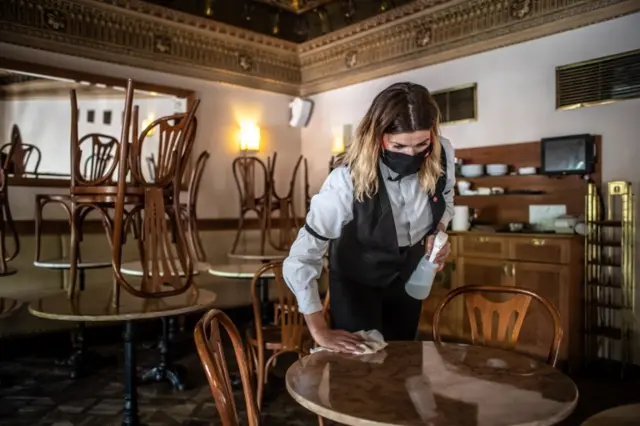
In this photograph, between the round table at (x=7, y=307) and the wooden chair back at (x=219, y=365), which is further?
the round table at (x=7, y=307)

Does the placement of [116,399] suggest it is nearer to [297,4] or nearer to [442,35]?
[442,35]

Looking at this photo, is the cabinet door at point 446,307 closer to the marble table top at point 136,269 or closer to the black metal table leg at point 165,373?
the marble table top at point 136,269

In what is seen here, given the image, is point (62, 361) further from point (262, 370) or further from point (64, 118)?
point (64, 118)

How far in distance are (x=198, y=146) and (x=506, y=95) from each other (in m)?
3.31

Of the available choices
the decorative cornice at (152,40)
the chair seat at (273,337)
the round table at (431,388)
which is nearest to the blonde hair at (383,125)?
the round table at (431,388)

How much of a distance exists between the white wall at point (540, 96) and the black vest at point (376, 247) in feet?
9.46

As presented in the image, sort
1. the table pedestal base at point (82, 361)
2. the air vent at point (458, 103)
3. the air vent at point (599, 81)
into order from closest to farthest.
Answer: the table pedestal base at point (82, 361)
the air vent at point (599, 81)
the air vent at point (458, 103)

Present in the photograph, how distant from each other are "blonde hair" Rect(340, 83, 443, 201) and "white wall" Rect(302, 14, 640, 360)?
9.97 feet

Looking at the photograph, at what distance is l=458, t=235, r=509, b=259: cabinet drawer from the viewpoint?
4.18 metres

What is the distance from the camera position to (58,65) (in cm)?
493

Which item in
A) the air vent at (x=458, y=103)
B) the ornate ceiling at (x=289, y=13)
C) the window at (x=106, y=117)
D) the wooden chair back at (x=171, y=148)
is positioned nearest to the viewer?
the wooden chair back at (x=171, y=148)

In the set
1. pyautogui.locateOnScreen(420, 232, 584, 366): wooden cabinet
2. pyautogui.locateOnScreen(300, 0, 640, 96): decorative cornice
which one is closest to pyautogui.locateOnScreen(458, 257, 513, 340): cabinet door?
pyautogui.locateOnScreen(420, 232, 584, 366): wooden cabinet

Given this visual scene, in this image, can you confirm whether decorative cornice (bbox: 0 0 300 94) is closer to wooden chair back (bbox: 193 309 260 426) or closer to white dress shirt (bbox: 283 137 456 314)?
white dress shirt (bbox: 283 137 456 314)

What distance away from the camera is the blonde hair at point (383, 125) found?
1568mm
